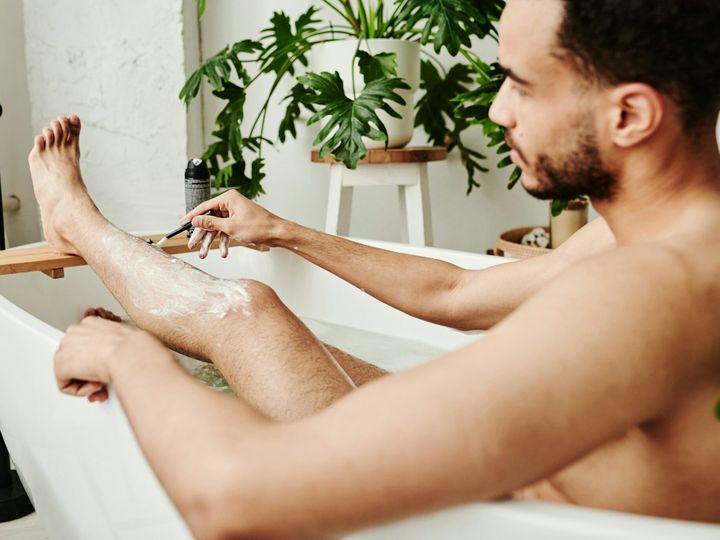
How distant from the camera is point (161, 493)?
0.84m

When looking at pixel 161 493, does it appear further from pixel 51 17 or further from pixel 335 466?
pixel 51 17

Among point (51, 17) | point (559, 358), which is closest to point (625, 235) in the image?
point (559, 358)

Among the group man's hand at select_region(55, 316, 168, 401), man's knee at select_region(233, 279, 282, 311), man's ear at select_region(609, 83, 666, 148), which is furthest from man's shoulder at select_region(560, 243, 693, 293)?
man's knee at select_region(233, 279, 282, 311)

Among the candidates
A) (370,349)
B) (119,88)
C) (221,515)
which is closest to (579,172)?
(221,515)

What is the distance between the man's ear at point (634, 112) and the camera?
66cm

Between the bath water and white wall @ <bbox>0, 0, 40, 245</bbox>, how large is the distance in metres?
1.43

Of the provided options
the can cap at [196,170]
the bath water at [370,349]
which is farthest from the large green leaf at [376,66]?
the bath water at [370,349]

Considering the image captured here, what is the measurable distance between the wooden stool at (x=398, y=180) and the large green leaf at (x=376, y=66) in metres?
0.23

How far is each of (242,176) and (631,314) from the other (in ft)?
5.93

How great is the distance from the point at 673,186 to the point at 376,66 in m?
1.37

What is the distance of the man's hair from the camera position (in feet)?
2.10

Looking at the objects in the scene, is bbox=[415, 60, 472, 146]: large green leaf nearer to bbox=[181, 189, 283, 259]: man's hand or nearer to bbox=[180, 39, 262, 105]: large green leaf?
bbox=[180, 39, 262, 105]: large green leaf

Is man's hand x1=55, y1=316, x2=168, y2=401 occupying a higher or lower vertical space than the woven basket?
higher

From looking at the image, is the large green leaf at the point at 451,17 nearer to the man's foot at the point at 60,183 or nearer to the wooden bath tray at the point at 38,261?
the man's foot at the point at 60,183
